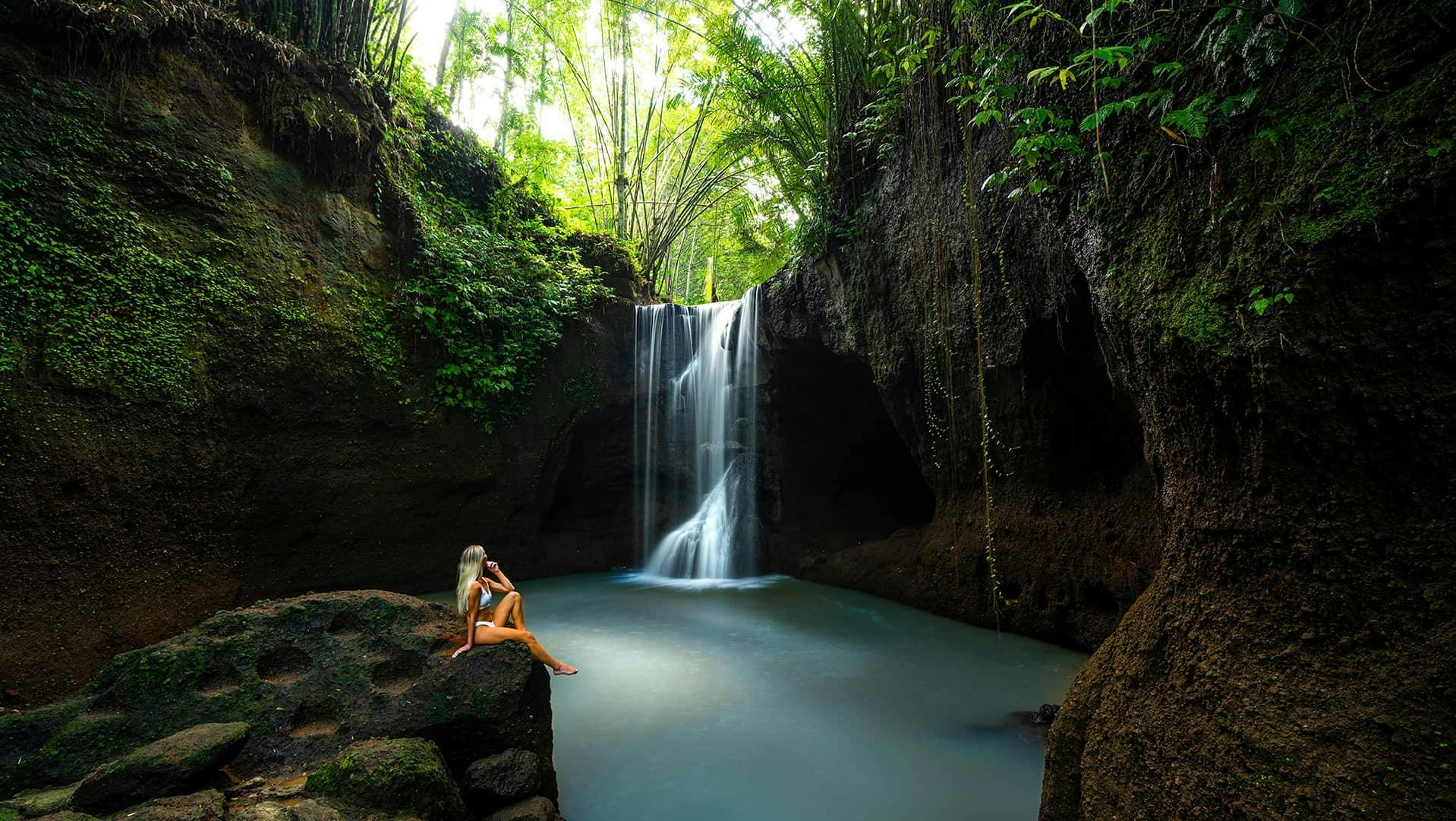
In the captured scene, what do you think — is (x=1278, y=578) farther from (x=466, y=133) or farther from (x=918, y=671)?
(x=466, y=133)

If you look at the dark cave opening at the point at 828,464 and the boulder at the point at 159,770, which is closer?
the boulder at the point at 159,770

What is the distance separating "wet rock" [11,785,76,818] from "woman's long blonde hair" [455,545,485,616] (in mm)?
1593

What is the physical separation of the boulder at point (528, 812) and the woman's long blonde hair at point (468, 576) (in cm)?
104

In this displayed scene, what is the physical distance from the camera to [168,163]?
567cm

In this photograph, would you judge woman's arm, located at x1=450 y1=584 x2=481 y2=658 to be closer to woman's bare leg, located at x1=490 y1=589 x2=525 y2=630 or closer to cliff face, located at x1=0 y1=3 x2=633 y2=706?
woman's bare leg, located at x1=490 y1=589 x2=525 y2=630

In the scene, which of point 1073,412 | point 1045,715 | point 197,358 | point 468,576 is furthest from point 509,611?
point 1073,412

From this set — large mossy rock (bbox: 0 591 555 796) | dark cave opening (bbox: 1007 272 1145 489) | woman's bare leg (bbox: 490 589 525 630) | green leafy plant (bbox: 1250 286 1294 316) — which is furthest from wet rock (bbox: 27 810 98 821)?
dark cave opening (bbox: 1007 272 1145 489)

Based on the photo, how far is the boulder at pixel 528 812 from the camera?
2658 mm

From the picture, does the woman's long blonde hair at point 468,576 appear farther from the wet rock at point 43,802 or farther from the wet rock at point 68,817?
the wet rock at point 43,802

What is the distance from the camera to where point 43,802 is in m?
2.35

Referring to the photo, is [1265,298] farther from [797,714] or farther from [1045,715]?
[797,714]

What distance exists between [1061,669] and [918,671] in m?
1.13

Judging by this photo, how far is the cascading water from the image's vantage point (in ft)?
32.7

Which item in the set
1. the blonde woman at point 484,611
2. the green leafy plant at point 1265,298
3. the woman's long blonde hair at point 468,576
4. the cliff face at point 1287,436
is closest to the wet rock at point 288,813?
the blonde woman at point 484,611
